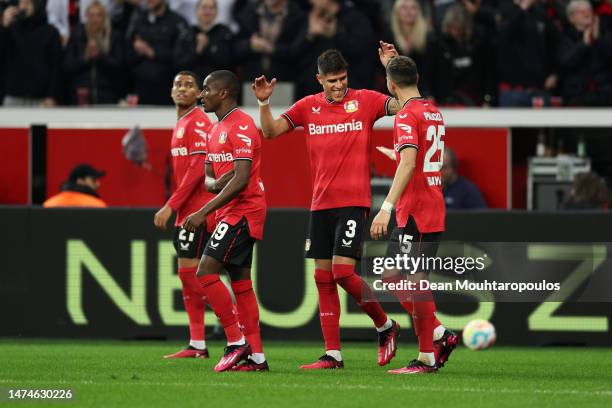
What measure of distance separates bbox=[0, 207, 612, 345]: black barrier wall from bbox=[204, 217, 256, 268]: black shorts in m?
3.61

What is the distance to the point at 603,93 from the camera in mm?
16250

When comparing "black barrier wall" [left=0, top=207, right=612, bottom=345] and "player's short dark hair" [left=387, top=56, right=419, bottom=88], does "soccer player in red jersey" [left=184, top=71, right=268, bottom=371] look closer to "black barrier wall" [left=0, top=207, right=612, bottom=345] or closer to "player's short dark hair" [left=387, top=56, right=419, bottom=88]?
"player's short dark hair" [left=387, top=56, right=419, bottom=88]

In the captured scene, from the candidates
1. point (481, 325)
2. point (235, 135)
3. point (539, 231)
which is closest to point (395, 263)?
point (235, 135)

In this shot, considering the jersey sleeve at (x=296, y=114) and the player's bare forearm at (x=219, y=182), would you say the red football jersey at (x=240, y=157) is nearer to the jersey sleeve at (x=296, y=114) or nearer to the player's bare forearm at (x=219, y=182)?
the player's bare forearm at (x=219, y=182)

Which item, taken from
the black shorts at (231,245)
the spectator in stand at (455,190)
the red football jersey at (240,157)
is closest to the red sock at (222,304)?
the black shorts at (231,245)

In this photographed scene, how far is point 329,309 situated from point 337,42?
684 cm

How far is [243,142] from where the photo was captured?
9.56 metres

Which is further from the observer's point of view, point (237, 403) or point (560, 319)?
point (560, 319)

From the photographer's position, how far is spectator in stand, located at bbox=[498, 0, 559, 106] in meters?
16.2

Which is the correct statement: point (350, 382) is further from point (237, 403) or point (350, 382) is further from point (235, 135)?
point (235, 135)

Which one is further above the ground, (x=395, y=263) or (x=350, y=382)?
(x=395, y=263)

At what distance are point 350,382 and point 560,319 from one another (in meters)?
4.54

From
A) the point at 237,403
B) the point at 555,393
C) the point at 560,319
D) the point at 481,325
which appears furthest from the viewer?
the point at 560,319

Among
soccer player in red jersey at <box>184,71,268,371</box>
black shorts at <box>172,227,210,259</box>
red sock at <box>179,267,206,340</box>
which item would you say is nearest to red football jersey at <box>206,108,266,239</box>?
soccer player in red jersey at <box>184,71,268,371</box>
